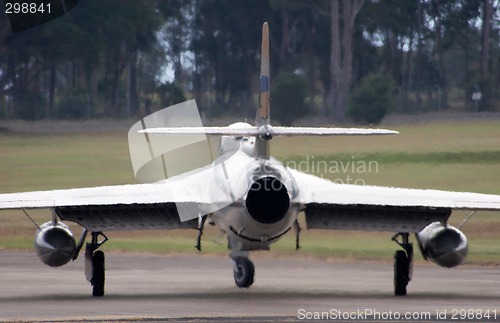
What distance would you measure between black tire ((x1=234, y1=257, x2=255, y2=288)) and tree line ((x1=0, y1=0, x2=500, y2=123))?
21.2m

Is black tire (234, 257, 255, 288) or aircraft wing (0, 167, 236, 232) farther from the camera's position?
black tire (234, 257, 255, 288)

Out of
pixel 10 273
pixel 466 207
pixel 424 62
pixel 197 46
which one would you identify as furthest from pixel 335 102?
pixel 466 207

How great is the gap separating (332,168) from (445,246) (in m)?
14.3

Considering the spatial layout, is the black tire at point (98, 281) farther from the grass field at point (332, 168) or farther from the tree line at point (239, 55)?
the tree line at point (239, 55)

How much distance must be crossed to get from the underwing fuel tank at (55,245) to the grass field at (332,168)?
9.50 meters

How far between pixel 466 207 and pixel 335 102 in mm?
23609

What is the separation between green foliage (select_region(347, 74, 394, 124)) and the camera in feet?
145

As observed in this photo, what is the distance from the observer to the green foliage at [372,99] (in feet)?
145

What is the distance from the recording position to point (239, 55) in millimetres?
51719

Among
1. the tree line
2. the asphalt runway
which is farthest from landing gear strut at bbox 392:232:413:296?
the tree line

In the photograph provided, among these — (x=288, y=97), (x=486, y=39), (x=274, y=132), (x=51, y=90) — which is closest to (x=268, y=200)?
(x=274, y=132)

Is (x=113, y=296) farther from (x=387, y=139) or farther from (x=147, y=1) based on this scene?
(x=147, y=1)

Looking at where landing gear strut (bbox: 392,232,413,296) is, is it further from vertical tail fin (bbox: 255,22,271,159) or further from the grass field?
the grass field

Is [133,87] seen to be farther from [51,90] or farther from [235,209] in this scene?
[235,209]
